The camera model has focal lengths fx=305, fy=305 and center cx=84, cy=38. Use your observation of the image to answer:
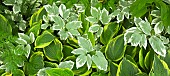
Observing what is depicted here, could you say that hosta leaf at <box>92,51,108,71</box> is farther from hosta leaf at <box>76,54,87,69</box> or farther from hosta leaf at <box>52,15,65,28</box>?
hosta leaf at <box>52,15,65,28</box>

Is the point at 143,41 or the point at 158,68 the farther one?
the point at 143,41

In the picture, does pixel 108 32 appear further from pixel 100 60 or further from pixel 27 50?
pixel 27 50

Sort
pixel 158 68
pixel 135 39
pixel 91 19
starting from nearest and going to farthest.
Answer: pixel 158 68, pixel 135 39, pixel 91 19

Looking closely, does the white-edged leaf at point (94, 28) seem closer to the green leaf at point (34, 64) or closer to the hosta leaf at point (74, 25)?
the hosta leaf at point (74, 25)

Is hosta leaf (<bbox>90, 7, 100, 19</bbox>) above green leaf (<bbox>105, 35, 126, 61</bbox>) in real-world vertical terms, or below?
above

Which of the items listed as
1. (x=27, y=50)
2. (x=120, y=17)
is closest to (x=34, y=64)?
(x=27, y=50)

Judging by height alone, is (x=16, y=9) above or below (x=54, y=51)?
above

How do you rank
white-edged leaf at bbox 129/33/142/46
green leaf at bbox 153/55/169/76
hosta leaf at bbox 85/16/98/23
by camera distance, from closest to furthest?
green leaf at bbox 153/55/169/76, white-edged leaf at bbox 129/33/142/46, hosta leaf at bbox 85/16/98/23

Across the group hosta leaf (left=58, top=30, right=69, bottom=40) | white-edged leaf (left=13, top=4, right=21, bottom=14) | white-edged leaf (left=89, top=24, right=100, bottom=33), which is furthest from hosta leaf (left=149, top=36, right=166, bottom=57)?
white-edged leaf (left=13, top=4, right=21, bottom=14)
